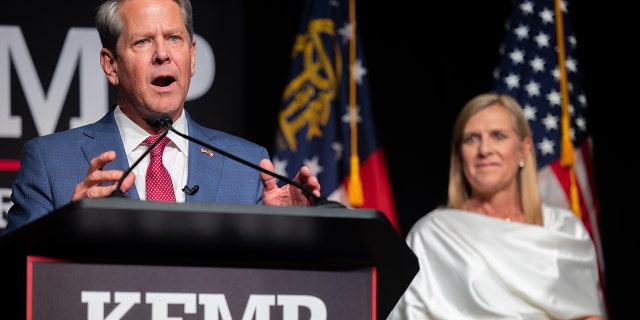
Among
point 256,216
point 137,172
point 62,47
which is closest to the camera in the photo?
point 256,216

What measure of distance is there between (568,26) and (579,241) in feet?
4.04

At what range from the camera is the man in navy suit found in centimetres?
182

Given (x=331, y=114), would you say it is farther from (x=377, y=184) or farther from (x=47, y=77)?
(x=47, y=77)

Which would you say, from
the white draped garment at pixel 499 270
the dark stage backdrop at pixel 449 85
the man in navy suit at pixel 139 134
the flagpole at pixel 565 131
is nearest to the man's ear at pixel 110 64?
the man in navy suit at pixel 139 134

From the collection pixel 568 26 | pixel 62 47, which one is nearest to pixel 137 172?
pixel 62 47

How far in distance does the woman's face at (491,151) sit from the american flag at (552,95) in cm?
54

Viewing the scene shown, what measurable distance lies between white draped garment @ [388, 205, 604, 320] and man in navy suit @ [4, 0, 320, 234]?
1658 mm

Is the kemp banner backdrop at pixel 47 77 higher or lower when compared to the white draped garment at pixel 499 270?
higher

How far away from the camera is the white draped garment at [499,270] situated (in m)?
3.43

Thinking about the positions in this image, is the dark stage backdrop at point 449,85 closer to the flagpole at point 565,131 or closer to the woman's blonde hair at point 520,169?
the flagpole at point 565,131

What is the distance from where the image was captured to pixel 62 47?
11.4 feet

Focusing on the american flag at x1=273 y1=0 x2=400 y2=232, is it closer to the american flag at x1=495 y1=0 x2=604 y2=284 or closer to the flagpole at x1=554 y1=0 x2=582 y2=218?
the american flag at x1=495 y1=0 x2=604 y2=284

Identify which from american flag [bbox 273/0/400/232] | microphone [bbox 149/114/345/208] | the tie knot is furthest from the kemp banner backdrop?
microphone [bbox 149/114/345/208]

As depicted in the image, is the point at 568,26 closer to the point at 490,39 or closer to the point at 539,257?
the point at 490,39
